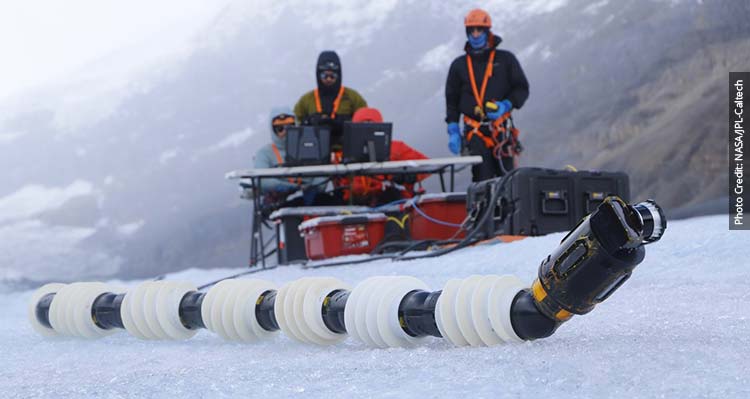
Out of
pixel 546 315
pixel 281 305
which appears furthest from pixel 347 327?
pixel 546 315

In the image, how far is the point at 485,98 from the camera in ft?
21.9

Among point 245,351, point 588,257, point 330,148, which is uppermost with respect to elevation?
point 330,148

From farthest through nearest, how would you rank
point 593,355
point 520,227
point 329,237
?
1. point 329,237
2. point 520,227
3. point 593,355

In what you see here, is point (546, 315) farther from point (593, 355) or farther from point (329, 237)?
point (329, 237)

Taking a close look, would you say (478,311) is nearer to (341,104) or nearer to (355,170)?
(355,170)

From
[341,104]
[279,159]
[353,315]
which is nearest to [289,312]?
[353,315]

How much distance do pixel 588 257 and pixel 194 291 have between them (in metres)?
1.52

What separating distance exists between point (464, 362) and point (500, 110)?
4880 mm

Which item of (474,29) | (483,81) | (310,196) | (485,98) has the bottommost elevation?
(310,196)

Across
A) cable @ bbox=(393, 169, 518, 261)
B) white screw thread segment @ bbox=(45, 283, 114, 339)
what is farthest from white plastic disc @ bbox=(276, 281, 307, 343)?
cable @ bbox=(393, 169, 518, 261)

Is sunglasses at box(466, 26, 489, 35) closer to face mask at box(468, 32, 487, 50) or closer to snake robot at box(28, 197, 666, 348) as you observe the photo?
face mask at box(468, 32, 487, 50)

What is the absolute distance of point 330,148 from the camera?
22.0ft

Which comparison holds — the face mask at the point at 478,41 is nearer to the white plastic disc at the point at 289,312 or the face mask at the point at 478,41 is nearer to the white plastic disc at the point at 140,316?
the white plastic disc at the point at 140,316

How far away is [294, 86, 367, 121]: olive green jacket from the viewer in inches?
289
